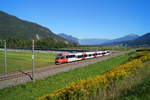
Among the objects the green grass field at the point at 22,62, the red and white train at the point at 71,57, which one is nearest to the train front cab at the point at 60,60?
the red and white train at the point at 71,57

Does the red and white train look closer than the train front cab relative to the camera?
No

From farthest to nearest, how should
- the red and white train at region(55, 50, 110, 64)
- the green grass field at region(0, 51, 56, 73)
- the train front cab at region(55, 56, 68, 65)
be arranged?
the red and white train at region(55, 50, 110, 64)
the train front cab at region(55, 56, 68, 65)
the green grass field at region(0, 51, 56, 73)

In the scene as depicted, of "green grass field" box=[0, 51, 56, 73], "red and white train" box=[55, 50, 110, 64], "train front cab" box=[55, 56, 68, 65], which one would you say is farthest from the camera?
"red and white train" box=[55, 50, 110, 64]

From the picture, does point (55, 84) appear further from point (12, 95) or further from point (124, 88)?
point (124, 88)

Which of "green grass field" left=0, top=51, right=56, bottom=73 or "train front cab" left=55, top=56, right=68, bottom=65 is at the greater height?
"train front cab" left=55, top=56, right=68, bottom=65

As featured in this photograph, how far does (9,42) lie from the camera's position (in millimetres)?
122625

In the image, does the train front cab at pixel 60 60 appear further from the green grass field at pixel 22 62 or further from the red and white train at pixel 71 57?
the green grass field at pixel 22 62

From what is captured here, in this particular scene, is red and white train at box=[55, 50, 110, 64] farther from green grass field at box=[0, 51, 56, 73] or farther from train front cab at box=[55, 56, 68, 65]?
green grass field at box=[0, 51, 56, 73]

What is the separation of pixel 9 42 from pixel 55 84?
114 meters

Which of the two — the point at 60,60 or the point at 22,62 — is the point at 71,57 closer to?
the point at 60,60

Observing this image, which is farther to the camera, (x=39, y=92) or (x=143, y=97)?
(x=39, y=92)

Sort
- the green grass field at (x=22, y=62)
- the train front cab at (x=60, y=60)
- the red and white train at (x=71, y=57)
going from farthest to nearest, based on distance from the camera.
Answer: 1. the red and white train at (x=71, y=57)
2. the train front cab at (x=60, y=60)
3. the green grass field at (x=22, y=62)

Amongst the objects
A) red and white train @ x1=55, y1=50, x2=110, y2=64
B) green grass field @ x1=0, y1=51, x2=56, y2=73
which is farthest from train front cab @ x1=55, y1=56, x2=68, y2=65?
green grass field @ x1=0, y1=51, x2=56, y2=73

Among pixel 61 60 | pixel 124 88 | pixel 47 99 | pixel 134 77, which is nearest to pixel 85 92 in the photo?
pixel 47 99
